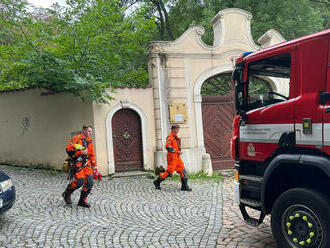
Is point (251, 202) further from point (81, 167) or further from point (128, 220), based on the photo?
point (81, 167)

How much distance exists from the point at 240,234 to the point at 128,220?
198 centimetres

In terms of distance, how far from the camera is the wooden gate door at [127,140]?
1011cm

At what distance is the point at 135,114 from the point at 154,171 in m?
2.03

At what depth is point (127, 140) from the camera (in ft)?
33.6

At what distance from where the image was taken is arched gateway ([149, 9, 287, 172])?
1026 centimetres

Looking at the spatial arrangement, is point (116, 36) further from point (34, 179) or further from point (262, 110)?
point (262, 110)

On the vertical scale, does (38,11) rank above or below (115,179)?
above

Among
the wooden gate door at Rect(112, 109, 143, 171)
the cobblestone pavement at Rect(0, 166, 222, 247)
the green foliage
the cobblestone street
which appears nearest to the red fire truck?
the cobblestone street

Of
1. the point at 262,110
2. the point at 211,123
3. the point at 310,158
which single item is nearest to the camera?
the point at 310,158

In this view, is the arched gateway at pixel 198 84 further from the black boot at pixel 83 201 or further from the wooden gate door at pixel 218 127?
the black boot at pixel 83 201

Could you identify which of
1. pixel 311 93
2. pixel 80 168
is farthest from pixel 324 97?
pixel 80 168

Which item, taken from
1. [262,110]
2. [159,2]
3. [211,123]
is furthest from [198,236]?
[159,2]

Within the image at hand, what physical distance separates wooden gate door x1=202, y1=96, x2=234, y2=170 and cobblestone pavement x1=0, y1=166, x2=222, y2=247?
2.61m

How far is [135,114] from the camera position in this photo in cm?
1032
